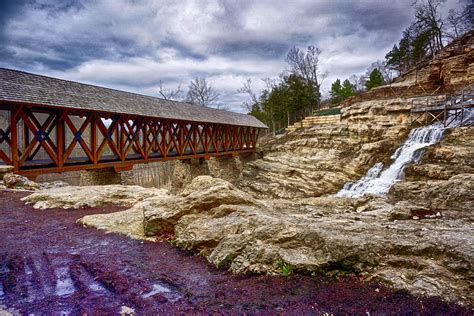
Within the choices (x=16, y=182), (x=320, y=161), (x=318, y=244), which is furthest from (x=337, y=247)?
(x=320, y=161)

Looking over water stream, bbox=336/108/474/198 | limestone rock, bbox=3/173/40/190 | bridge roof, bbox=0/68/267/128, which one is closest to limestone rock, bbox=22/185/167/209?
limestone rock, bbox=3/173/40/190

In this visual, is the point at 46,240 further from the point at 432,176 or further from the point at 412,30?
the point at 412,30

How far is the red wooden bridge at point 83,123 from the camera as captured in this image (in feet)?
36.3

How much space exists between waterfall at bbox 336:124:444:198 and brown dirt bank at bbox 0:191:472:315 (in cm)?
1267

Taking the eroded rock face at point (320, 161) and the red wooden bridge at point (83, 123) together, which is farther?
the eroded rock face at point (320, 161)

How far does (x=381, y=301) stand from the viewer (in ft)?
10.1

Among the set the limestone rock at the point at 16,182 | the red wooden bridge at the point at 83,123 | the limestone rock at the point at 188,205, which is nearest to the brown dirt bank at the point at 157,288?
the limestone rock at the point at 188,205

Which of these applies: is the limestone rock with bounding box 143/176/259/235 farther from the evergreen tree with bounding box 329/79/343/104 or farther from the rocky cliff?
the evergreen tree with bounding box 329/79/343/104

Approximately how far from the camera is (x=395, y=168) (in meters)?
15.9

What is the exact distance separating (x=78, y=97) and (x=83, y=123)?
1.43 metres

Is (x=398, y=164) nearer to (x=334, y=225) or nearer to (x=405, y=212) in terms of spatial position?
(x=405, y=212)

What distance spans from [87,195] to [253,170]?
54.7ft

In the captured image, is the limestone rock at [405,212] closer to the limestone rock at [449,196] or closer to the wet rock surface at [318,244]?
the limestone rock at [449,196]

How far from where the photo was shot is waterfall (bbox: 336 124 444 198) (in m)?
15.1
